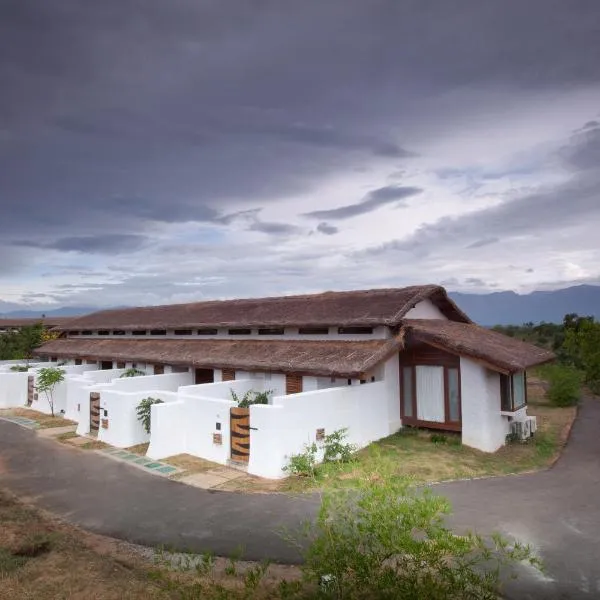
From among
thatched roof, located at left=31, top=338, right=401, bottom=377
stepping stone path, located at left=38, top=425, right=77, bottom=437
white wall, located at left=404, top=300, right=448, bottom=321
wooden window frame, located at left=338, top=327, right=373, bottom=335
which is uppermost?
white wall, located at left=404, top=300, right=448, bottom=321

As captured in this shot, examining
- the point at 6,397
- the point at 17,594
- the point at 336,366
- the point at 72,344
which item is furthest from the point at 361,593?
the point at 72,344

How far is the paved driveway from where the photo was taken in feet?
27.0

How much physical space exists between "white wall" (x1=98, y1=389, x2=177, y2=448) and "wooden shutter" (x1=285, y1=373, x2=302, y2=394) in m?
3.59

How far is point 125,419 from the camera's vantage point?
16250 millimetres

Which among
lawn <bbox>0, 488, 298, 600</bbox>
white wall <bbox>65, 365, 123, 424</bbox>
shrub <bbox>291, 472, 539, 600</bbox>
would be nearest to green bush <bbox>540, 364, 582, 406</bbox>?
lawn <bbox>0, 488, 298, 600</bbox>

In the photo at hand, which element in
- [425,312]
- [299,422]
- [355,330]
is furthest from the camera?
[425,312]

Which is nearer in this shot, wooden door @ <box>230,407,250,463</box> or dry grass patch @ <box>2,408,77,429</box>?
wooden door @ <box>230,407,250,463</box>

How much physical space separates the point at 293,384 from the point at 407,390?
3753 millimetres

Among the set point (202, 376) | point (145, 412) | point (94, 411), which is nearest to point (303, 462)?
point (145, 412)

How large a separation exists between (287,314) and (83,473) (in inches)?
377

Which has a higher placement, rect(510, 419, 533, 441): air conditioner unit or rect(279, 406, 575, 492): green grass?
rect(510, 419, 533, 441): air conditioner unit

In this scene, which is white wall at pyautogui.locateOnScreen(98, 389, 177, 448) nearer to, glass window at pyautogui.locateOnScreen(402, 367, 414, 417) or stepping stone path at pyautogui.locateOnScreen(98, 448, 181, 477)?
stepping stone path at pyautogui.locateOnScreen(98, 448, 181, 477)

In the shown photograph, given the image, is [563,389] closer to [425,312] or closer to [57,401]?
[425,312]

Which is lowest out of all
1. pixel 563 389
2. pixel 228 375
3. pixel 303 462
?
pixel 303 462
